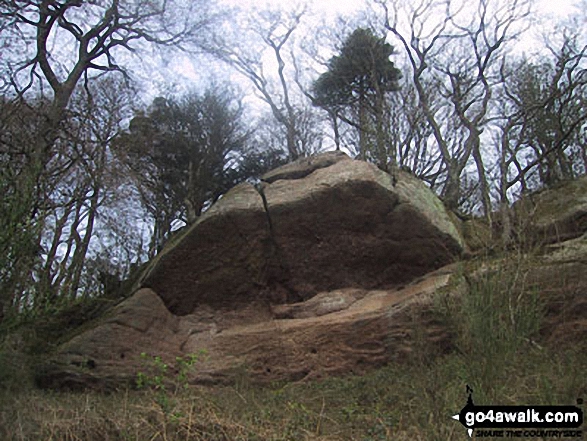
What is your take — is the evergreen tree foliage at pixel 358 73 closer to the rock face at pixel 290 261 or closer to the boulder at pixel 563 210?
the rock face at pixel 290 261

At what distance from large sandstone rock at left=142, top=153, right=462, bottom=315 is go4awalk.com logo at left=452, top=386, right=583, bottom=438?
653 centimetres

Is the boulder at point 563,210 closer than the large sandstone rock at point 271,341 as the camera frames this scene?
No

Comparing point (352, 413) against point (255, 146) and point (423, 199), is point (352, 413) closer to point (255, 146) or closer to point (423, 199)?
point (423, 199)

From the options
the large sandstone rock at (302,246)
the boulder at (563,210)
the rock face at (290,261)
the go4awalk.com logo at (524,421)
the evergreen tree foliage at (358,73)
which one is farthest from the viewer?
the evergreen tree foliage at (358,73)

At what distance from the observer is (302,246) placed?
36.3 ft

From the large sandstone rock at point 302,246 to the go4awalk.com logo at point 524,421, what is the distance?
21.4 ft

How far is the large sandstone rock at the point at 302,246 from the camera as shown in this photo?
10.8 m

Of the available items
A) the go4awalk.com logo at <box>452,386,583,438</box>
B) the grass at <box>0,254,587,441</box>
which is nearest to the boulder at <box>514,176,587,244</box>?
the grass at <box>0,254,587,441</box>

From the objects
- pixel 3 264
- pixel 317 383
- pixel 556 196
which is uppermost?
pixel 556 196

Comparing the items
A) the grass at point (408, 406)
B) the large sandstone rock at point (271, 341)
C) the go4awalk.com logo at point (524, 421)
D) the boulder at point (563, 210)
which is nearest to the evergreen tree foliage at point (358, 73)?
the boulder at point (563, 210)

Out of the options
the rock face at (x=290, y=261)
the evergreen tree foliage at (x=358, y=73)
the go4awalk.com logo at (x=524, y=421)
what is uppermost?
the evergreen tree foliage at (x=358, y=73)

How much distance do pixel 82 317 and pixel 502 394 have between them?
28.8 ft

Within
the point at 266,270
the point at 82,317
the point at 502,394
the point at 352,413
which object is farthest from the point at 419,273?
the point at 82,317

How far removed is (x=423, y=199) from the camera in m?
11.3
